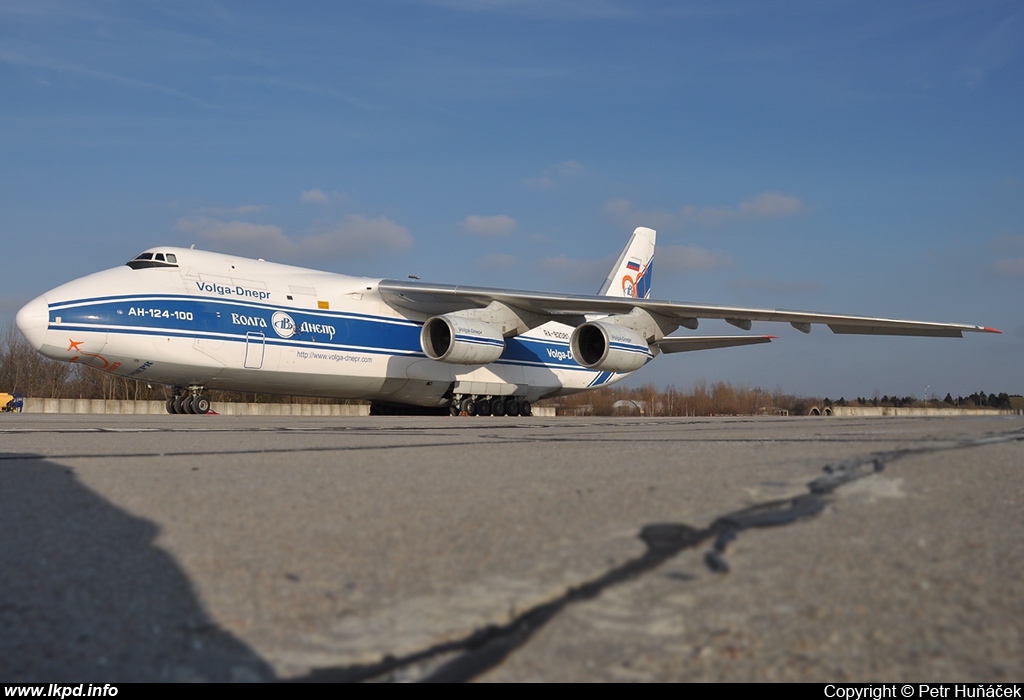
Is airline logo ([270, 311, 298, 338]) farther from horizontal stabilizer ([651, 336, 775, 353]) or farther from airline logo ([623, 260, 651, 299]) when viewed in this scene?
airline logo ([623, 260, 651, 299])

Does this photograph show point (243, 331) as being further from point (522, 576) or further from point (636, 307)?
point (522, 576)

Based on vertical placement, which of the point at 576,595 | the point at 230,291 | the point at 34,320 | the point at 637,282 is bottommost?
the point at 576,595

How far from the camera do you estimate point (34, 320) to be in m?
13.4

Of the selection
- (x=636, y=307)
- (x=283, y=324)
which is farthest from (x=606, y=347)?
(x=283, y=324)

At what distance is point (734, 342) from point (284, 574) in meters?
19.8

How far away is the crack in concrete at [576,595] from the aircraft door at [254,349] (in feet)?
42.5

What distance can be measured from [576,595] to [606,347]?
14.4m

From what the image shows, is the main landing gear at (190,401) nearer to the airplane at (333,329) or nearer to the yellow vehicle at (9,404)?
the airplane at (333,329)

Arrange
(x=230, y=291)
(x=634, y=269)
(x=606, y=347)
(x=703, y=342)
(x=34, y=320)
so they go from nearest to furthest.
Answer: (x=34, y=320)
(x=230, y=291)
(x=606, y=347)
(x=703, y=342)
(x=634, y=269)

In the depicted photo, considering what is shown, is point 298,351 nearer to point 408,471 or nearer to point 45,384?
point 408,471

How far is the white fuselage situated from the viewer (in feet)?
45.5

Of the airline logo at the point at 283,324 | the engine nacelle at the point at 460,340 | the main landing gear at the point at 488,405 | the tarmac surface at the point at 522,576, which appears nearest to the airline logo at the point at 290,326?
the airline logo at the point at 283,324

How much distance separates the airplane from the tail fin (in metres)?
3.87
